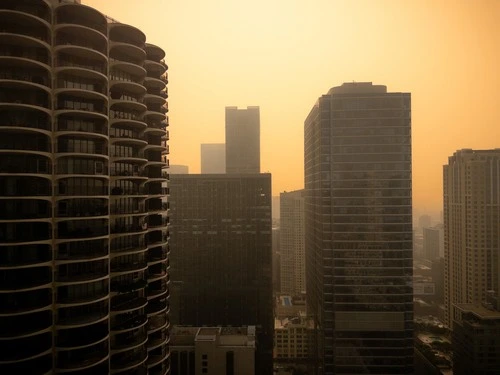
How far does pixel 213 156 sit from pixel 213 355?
9013cm

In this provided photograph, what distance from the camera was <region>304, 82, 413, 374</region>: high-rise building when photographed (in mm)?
42625

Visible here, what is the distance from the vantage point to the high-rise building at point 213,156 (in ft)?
417

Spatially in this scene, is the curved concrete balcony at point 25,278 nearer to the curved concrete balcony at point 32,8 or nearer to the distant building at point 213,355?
the curved concrete balcony at point 32,8

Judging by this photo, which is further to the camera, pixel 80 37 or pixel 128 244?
pixel 128 244

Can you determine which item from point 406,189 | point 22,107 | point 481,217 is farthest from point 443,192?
point 22,107

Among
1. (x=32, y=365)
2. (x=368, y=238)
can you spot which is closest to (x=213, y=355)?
(x=368, y=238)

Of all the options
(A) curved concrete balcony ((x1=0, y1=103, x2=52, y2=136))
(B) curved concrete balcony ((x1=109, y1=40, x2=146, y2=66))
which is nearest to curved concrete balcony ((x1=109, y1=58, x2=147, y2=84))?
(B) curved concrete balcony ((x1=109, y1=40, x2=146, y2=66))

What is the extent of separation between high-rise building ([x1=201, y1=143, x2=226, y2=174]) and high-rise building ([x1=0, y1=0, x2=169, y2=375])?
4009 inches

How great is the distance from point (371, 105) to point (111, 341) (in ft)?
109

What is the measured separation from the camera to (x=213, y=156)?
422ft

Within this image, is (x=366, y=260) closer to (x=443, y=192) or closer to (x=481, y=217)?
(x=481, y=217)

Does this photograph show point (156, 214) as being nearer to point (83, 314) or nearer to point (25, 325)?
point (83, 314)

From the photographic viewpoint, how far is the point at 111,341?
74.9ft

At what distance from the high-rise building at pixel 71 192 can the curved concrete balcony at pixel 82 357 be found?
0.05 m
